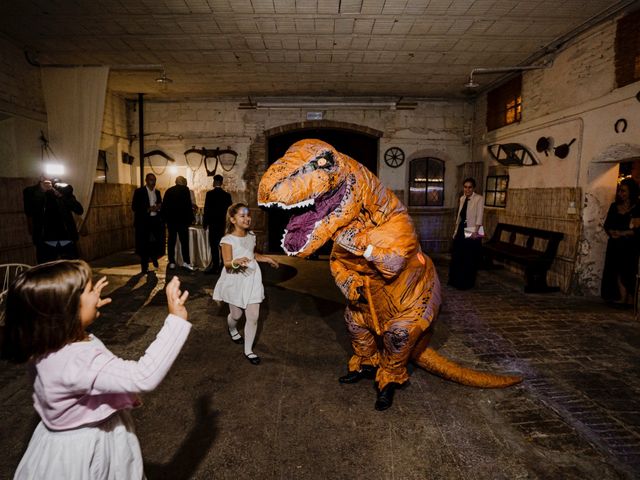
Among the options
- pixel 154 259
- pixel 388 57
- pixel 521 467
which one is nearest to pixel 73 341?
pixel 521 467

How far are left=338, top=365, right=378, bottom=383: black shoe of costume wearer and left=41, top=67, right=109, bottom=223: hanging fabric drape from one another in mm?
6268

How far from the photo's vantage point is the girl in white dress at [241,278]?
143 inches

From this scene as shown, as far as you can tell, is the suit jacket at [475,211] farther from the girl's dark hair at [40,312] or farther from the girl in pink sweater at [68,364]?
the girl's dark hair at [40,312]

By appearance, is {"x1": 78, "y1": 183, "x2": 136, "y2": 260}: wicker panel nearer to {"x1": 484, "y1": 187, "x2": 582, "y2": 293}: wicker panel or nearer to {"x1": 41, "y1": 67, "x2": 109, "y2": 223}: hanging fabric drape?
{"x1": 41, "y1": 67, "x2": 109, "y2": 223}: hanging fabric drape

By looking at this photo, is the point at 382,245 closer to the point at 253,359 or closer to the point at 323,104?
the point at 253,359

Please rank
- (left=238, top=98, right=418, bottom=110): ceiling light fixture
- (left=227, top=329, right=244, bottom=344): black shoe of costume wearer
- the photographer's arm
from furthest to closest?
(left=238, top=98, right=418, bottom=110): ceiling light fixture → the photographer's arm → (left=227, top=329, right=244, bottom=344): black shoe of costume wearer

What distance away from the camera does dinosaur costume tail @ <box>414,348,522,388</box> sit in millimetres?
3184

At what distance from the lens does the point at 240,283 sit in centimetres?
365

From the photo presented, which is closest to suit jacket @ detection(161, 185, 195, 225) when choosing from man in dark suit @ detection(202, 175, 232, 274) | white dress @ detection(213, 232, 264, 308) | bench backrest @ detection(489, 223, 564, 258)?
man in dark suit @ detection(202, 175, 232, 274)

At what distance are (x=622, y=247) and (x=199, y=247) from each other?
7.60m

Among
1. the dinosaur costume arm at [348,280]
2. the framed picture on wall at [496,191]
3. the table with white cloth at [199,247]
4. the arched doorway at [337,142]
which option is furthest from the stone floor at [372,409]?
the arched doorway at [337,142]

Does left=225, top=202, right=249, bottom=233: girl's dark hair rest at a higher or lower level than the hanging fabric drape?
lower

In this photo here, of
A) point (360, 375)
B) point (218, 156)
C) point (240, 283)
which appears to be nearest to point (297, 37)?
point (218, 156)

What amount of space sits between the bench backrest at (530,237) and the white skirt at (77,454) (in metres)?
7.13
